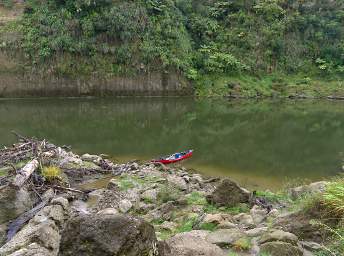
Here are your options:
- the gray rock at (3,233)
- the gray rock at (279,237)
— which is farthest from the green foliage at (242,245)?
the gray rock at (3,233)

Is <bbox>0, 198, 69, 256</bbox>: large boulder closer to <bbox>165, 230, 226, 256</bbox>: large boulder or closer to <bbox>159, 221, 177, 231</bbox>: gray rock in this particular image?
<bbox>165, 230, 226, 256</bbox>: large boulder

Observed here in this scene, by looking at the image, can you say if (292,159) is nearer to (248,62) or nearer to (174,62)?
(174,62)

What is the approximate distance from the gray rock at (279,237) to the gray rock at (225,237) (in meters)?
0.50

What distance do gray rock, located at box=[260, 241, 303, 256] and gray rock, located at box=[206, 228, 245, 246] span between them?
0.81 m

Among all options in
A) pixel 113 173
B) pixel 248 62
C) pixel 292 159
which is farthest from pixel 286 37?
pixel 113 173

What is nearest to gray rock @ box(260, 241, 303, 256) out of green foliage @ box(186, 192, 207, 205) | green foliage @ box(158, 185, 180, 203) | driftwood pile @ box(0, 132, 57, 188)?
green foliage @ box(186, 192, 207, 205)

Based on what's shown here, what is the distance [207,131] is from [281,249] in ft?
58.4

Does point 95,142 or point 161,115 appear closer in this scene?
point 95,142

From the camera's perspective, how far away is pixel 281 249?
542cm

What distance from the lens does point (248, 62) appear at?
41688 millimetres

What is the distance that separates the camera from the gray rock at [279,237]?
5.70 m

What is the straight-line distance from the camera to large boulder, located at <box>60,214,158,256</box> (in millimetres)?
4730

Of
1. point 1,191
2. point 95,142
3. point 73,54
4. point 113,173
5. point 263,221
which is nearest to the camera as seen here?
point 263,221

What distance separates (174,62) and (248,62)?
9.31 metres
